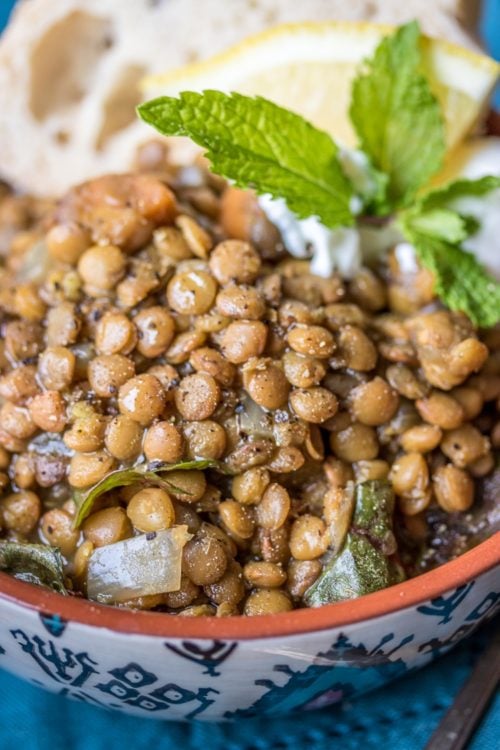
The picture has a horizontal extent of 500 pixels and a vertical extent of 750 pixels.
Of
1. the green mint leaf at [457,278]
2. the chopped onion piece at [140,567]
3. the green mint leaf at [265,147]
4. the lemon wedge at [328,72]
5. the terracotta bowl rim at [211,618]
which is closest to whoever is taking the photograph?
the terracotta bowl rim at [211,618]

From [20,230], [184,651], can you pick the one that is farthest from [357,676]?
[20,230]

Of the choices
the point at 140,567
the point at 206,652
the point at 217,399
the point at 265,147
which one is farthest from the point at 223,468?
the point at 265,147

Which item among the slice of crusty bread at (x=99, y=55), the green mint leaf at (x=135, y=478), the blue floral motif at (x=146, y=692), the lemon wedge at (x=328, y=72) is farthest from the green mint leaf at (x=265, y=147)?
the blue floral motif at (x=146, y=692)

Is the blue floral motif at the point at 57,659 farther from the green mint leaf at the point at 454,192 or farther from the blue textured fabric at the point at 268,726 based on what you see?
the green mint leaf at the point at 454,192

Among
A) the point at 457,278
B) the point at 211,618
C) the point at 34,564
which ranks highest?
the point at 457,278

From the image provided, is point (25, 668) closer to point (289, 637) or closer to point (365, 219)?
point (289, 637)

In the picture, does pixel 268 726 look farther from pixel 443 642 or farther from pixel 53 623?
pixel 53 623
